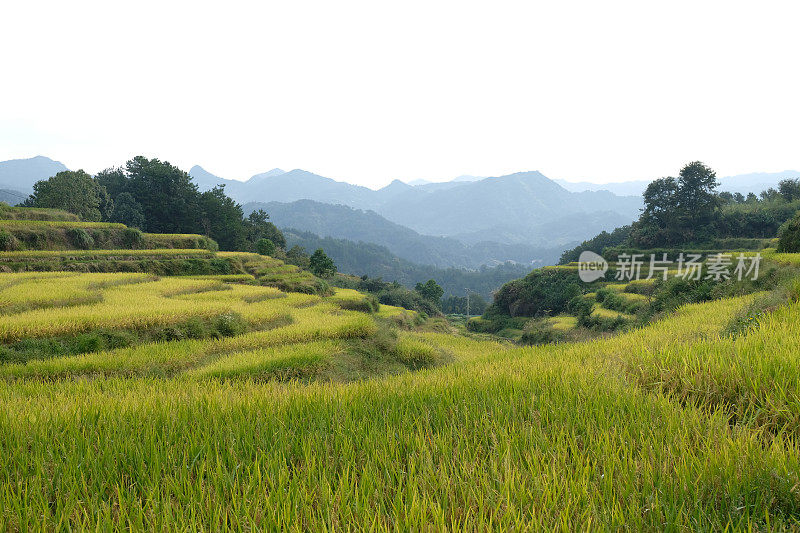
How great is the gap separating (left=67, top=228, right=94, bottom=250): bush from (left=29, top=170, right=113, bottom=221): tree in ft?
46.6

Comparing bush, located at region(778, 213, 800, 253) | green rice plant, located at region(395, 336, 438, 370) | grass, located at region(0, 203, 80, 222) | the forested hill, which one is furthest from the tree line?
the forested hill

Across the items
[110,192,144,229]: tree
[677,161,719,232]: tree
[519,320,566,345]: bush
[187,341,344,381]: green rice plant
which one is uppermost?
[677,161,719,232]: tree

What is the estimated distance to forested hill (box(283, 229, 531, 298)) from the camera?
14550 centimetres

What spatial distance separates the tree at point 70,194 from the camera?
108 feet

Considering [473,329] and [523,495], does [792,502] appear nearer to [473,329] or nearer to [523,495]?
[523,495]

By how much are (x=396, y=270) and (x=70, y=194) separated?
12775cm

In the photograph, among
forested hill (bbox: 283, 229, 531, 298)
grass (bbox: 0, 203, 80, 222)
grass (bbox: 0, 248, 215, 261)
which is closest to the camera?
grass (bbox: 0, 248, 215, 261)

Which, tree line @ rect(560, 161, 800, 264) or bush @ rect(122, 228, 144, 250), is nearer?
bush @ rect(122, 228, 144, 250)

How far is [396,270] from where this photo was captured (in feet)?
517

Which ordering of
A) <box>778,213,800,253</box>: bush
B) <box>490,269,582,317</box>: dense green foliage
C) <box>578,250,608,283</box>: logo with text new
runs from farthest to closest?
<box>578,250,608,283</box>: logo with text new, <box>490,269,582,317</box>: dense green foliage, <box>778,213,800,253</box>: bush

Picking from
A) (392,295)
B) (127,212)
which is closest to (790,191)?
(392,295)

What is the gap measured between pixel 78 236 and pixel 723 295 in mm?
31997

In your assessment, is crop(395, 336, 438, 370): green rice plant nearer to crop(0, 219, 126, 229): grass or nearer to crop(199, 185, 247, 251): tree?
crop(0, 219, 126, 229): grass

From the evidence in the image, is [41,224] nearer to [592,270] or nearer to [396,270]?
[592,270]
